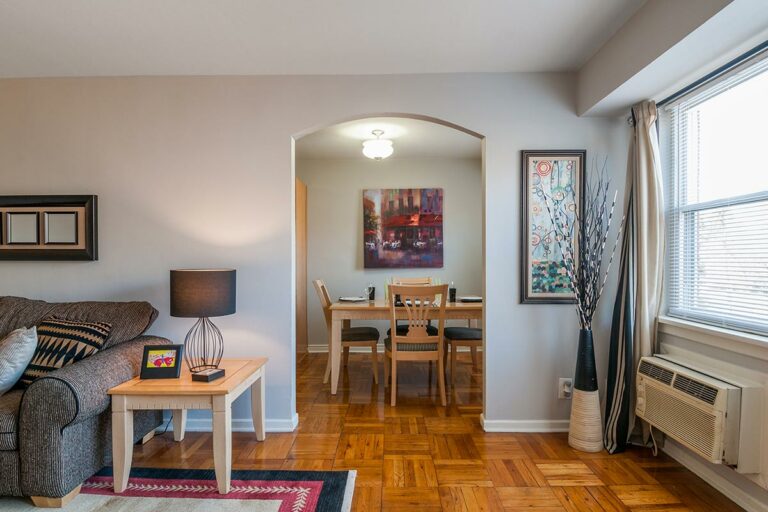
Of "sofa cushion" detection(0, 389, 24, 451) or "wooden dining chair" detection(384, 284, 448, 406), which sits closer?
"sofa cushion" detection(0, 389, 24, 451)

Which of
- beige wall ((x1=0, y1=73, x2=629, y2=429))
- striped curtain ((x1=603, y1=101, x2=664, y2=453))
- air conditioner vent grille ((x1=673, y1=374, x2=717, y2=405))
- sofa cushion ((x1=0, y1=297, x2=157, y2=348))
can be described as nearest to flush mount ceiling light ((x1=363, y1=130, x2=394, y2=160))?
beige wall ((x1=0, y1=73, x2=629, y2=429))

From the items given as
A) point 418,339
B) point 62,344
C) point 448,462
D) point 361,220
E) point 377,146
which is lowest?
point 448,462

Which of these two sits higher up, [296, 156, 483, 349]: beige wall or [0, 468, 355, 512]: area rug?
[296, 156, 483, 349]: beige wall

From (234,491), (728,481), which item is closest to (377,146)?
(234,491)

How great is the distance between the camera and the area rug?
6.35 ft

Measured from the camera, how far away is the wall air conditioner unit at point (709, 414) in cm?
186

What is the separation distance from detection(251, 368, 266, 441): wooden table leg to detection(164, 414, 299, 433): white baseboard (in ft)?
0.53

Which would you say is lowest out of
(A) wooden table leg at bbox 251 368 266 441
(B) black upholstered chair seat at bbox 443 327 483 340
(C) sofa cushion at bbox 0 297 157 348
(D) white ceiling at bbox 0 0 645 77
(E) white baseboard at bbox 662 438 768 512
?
(E) white baseboard at bbox 662 438 768 512

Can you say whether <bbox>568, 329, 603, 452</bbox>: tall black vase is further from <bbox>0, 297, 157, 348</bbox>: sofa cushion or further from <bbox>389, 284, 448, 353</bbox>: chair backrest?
<bbox>0, 297, 157, 348</bbox>: sofa cushion

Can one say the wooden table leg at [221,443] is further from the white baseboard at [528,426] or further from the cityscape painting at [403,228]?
the cityscape painting at [403,228]

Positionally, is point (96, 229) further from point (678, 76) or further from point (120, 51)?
point (678, 76)

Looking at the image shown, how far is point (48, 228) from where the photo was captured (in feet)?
9.32

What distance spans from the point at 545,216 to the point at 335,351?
2.01 meters

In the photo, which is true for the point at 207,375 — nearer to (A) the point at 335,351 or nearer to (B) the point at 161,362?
(B) the point at 161,362
